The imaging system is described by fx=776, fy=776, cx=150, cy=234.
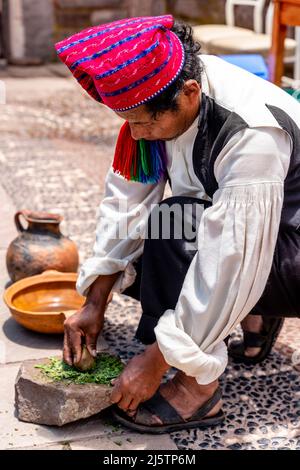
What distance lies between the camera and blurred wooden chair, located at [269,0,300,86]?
4.12m

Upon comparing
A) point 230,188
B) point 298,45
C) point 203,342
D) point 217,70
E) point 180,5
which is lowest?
point 180,5

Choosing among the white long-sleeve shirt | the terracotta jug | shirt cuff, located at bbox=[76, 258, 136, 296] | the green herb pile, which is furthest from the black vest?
the terracotta jug

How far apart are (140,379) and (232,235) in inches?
20.7

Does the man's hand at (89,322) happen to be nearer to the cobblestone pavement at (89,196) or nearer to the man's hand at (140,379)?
the man's hand at (140,379)

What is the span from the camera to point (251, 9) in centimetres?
775

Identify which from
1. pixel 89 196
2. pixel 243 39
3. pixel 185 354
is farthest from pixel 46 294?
pixel 243 39

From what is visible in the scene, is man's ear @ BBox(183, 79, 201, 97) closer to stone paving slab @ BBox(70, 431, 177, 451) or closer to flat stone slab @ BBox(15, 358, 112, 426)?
flat stone slab @ BBox(15, 358, 112, 426)

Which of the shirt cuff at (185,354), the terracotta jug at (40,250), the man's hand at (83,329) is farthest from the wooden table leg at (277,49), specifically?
the shirt cuff at (185,354)

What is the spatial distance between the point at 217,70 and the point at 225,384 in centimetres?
109

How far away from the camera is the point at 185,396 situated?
246cm

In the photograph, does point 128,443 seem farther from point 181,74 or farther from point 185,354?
point 181,74

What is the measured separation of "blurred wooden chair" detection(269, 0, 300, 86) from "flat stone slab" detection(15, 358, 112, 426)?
8.24 ft

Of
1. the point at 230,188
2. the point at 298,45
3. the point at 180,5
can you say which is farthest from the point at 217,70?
the point at 180,5
